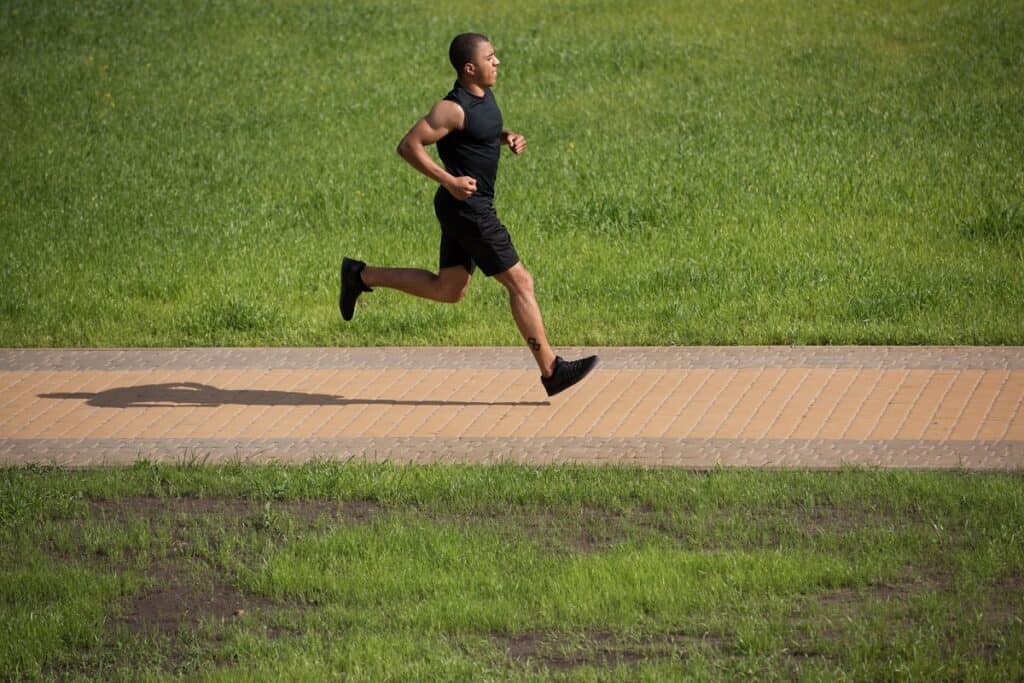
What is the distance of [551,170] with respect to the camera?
1584cm

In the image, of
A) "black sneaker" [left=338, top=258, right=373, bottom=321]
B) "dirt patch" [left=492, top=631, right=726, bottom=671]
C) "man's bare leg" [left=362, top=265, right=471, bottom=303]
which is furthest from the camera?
"black sneaker" [left=338, top=258, right=373, bottom=321]

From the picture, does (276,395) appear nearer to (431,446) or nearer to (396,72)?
(431,446)

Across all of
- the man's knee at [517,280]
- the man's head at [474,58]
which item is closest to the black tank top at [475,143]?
the man's head at [474,58]

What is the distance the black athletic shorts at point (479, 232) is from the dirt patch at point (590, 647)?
3.19 metres

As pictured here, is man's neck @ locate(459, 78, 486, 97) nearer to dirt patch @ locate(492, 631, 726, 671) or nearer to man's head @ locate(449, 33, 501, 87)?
man's head @ locate(449, 33, 501, 87)

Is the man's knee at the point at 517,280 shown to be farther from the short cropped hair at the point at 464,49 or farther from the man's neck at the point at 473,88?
the short cropped hair at the point at 464,49

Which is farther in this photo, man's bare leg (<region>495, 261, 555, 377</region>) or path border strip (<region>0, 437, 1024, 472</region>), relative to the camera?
man's bare leg (<region>495, 261, 555, 377</region>)

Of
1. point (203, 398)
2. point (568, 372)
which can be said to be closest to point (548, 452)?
point (568, 372)

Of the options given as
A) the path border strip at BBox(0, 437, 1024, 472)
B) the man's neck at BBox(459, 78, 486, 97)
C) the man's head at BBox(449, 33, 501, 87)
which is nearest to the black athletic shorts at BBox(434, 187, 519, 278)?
the man's neck at BBox(459, 78, 486, 97)

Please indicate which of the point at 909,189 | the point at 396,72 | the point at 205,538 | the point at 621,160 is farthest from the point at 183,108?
the point at 205,538

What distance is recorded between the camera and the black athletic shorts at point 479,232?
9.20 meters

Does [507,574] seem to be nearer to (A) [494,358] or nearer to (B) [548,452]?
(B) [548,452]

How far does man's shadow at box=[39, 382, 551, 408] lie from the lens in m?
9.64

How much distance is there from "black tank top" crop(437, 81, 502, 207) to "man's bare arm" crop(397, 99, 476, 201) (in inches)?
2.4
